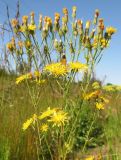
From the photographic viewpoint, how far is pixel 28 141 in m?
3.52

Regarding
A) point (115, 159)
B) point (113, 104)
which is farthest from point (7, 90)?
point (115, 159)

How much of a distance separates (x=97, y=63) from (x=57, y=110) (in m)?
0.40

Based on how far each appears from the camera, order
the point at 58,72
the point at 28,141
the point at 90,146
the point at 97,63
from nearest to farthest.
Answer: the point at 58,72 < the point at 97,63 < the point at 28,141 < the point at 90,146

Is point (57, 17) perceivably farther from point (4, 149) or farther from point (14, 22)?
point (4, 149)

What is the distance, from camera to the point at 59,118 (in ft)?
7.25

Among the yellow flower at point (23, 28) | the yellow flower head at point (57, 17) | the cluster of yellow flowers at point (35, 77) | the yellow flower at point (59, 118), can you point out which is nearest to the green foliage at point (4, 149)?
the cluster of yellow flowers at point (35, 77)

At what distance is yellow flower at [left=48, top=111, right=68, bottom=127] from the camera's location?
219 cm

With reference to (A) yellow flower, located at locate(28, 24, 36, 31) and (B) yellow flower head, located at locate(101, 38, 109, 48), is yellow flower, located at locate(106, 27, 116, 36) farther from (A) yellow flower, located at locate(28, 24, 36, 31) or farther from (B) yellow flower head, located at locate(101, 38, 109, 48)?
(A) yellow flower, located at locate(28, 24, 36, 31)

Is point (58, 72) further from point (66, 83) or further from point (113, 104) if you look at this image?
point (113, 104)

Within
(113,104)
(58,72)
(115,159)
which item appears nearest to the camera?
(58,72)

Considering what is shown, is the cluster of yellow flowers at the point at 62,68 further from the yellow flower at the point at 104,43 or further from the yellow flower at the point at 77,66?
the yellow flower at the point at 104,43

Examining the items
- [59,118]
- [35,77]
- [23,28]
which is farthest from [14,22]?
[59,118]

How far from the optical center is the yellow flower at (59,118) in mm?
2191

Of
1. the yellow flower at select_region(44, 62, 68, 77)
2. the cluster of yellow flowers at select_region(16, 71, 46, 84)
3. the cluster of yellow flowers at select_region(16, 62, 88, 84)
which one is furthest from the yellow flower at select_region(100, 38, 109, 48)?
the cluster of yellow flowers at select_region(16, 71, 46, 84)
